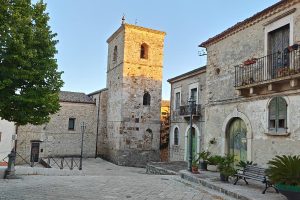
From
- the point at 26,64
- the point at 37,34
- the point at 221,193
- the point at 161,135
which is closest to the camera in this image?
the point at 221,193

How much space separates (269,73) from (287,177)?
4.84 meters

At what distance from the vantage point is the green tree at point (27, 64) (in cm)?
982

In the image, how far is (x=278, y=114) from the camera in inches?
425

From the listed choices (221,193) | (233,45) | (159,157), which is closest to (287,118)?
(221,193)

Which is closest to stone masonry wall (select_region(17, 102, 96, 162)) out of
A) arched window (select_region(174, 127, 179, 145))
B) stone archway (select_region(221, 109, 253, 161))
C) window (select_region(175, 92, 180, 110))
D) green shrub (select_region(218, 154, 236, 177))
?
arched window (select_region(174, 127, 179, 145))

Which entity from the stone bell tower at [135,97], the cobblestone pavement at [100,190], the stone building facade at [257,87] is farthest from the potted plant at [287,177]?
the stone bell tower at [135,97]

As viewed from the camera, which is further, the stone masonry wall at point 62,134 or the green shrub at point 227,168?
the stone masonry wall at point 62,134

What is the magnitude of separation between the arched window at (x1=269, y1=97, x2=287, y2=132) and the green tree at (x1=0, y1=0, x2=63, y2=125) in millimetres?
8411

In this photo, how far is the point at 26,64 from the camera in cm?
1041

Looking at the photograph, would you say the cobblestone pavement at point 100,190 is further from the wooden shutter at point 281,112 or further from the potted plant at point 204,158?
the wooden shutter at point 281,112

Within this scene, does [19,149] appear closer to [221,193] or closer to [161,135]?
[161,135]

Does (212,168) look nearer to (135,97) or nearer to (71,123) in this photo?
(135,97)

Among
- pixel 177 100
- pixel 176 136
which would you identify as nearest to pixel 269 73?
pixel 177 100

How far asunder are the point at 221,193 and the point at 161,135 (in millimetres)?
18171
